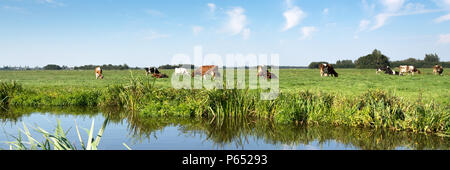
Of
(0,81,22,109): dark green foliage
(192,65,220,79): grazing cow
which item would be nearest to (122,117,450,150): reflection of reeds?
(0,81,22,109): dark green foliage

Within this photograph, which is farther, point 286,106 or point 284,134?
point 286,106

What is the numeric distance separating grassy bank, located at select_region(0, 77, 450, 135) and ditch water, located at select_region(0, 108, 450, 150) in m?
0.47

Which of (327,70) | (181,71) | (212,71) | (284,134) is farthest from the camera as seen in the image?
(327,70)

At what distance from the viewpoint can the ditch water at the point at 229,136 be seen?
328 inches

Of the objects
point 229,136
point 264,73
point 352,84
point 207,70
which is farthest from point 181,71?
point 229,136

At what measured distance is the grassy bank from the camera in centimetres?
993

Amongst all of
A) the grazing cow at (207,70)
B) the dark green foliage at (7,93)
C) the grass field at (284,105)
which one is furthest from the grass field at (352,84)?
the grazing cow at (207,70)

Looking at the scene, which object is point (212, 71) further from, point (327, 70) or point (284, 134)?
point (284, 134)

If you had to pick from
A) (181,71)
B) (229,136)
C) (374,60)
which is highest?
(374,60)

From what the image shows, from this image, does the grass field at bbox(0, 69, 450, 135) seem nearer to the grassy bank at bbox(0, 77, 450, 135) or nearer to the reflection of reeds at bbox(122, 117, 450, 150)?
the grassy bank at bbox(0, 77, 450, 135)

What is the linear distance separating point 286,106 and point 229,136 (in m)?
2.91

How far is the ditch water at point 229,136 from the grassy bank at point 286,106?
18.4 inches

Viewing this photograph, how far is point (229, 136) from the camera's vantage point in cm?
938
